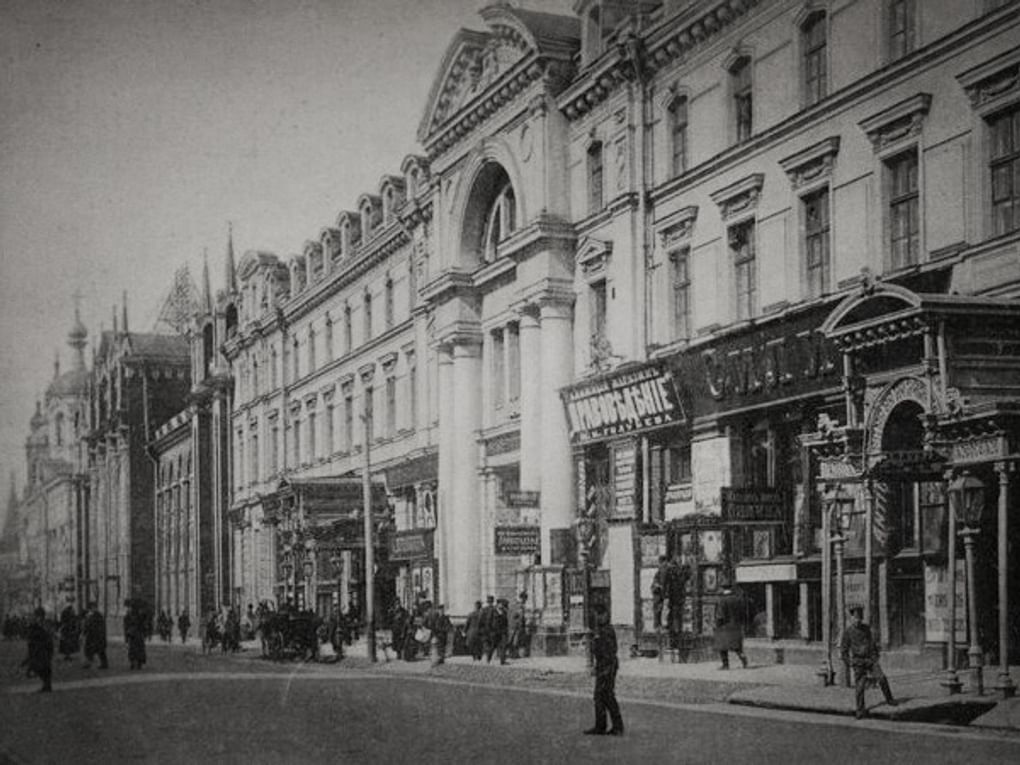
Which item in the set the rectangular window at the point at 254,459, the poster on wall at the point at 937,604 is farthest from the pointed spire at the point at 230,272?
the poster on wall at the point at 937,604

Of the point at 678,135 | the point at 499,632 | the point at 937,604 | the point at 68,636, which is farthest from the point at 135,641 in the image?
the point at 937,604

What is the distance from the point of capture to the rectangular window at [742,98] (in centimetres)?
3131

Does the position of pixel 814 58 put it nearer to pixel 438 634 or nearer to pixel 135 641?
pixel 438 634

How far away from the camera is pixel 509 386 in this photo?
42531mm

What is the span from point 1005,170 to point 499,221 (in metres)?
21.1

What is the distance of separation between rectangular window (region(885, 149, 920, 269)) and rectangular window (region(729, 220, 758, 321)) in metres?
4.63

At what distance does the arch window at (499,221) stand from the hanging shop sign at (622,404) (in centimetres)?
638

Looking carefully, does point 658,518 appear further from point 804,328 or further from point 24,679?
point 24,679

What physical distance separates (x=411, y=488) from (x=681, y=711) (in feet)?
97.5

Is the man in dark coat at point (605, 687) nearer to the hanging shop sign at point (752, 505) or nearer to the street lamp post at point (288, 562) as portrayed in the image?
the hanging shop sign at point (752, 505)

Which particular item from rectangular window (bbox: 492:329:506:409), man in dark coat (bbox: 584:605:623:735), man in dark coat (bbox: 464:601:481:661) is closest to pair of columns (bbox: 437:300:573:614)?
rectangular window (bbox: 492:329:506:409)

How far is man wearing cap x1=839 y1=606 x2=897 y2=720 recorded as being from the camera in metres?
19.3

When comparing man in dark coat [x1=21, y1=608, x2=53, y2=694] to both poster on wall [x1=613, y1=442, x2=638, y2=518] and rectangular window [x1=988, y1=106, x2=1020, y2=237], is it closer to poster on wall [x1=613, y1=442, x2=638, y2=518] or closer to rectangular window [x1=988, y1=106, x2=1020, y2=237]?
poster on wall [x1=613, y1=442, x2=638, y2=518]

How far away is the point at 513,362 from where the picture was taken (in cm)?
4253
